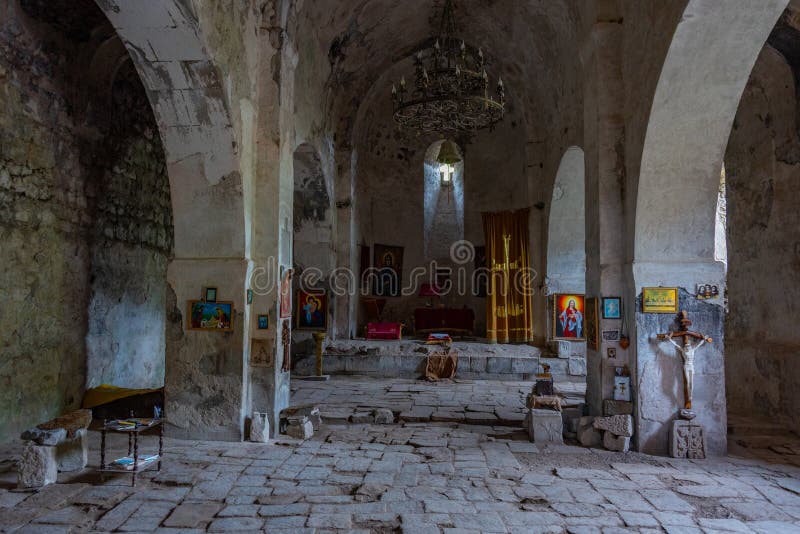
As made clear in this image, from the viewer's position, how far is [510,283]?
1307 centimetres

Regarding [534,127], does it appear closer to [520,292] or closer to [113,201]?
[520,292]

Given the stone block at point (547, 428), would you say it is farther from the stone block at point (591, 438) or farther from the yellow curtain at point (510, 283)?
the yellow curtain at point (510, 283)

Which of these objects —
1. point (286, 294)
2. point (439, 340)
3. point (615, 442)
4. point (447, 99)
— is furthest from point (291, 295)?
point (439, 340)

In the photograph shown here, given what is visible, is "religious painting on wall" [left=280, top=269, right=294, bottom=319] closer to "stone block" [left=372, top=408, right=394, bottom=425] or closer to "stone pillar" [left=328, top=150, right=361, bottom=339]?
"stone block" [left=372, top=408, right=394, bottom=425]

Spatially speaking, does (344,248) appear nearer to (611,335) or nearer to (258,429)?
(258,429)

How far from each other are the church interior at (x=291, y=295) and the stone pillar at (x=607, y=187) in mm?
27

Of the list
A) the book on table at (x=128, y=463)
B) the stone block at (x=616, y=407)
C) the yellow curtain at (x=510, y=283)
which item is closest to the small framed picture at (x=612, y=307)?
the stone block at (x=616, y=407)

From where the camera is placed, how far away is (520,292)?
42.3ft

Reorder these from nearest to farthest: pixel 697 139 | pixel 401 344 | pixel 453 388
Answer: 1. pixel 697 139
2. pixel 453 388
3. pixel 401 344

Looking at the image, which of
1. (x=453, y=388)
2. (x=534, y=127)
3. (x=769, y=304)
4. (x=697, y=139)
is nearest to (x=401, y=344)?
(x=453, y=388)

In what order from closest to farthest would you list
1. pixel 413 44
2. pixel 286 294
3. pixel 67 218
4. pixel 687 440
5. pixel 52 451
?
pixel 52 451
pixel 687 440
pixel 67 218
pixel 286 294
pixel 413 44

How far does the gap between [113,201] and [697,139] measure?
7327mm

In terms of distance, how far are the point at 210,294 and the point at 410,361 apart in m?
5.36

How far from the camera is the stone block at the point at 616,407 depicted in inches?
244
